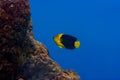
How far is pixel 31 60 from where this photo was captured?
189 inches

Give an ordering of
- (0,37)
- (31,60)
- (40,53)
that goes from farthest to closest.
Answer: (40,53) → (31,60) → (0,37)

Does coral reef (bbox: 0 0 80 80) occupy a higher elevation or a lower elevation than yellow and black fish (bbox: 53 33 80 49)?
lower

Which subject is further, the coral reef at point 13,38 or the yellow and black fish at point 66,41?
the yellow and black fish at point 66,41

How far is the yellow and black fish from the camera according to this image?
4.52 m

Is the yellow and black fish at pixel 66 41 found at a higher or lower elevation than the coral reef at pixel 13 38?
higher

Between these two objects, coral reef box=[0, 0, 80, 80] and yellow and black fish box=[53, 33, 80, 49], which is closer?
coral reef box=[0, 0, 80, 80]

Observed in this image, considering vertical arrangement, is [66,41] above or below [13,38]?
above

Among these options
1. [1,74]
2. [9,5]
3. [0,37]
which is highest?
[9,5]

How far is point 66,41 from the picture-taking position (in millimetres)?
4547

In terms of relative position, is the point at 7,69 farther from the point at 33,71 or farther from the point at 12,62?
the point at 33,71

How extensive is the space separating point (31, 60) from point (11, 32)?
3.10 ft

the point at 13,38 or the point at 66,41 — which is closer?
the point at 13,38

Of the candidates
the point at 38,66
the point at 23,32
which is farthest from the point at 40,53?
the point at 23,32

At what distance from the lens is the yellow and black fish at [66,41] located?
4.52 metres
